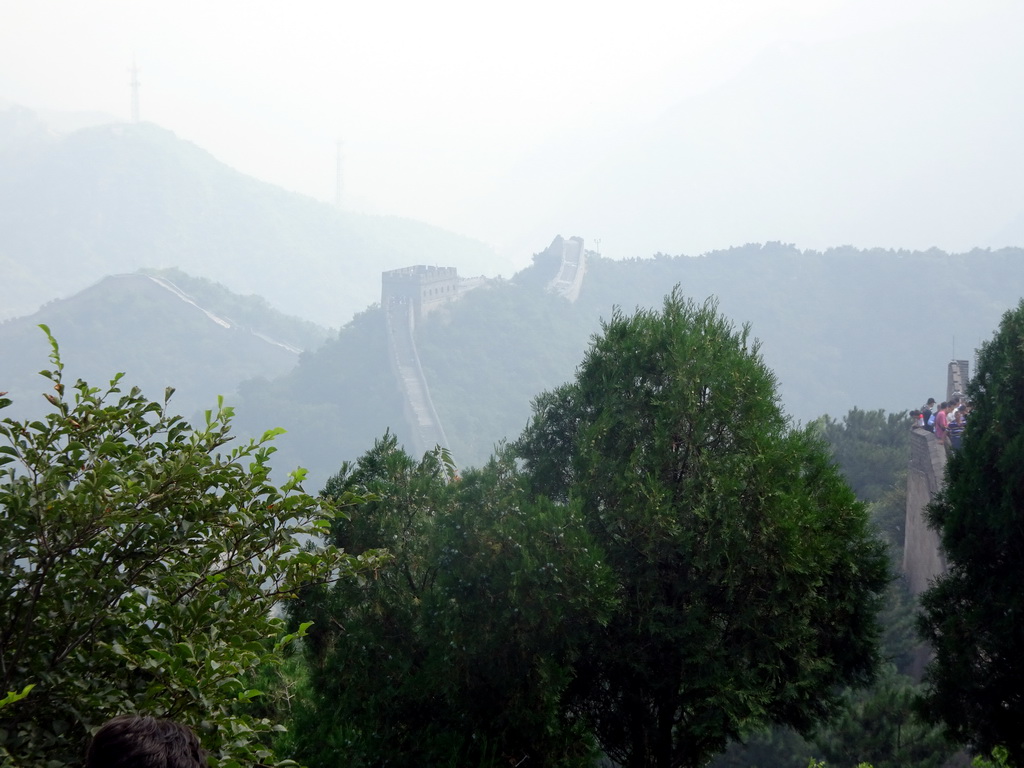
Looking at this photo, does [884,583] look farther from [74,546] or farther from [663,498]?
[74,546]

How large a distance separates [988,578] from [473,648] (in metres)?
4.29

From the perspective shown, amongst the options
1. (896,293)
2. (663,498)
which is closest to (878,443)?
(663,498)

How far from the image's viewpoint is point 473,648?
21.8ft

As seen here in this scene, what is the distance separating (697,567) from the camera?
22.9ft

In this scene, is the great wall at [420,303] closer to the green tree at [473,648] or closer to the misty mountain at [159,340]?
the misty mountain at [159,340]

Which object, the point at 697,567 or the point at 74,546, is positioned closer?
the point at 74,546

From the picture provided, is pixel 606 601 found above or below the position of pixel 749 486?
below

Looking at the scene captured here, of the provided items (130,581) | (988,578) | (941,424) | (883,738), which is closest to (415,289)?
(941,424)

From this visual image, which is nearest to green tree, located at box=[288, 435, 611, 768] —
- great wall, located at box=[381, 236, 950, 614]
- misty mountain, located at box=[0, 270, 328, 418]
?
great wall, located at box=[381, 236, 950, 614]

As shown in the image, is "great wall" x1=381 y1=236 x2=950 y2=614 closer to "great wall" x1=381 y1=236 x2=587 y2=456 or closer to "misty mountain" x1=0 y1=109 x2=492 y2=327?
"great wall" x1=381 y1=236 x2=587 y2=456

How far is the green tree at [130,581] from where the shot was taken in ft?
9.21

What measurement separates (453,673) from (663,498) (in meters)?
2.01

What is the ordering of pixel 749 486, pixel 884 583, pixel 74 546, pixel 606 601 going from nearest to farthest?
pixel 74 546 → pixel 606 601 → pixel 749 486 → pixel 884 583

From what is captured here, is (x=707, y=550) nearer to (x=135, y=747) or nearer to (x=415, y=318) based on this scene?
(x=135, y=747)
